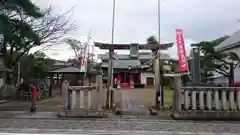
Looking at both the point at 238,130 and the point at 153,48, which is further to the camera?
the point at 153,48

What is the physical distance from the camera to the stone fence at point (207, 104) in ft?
30.3

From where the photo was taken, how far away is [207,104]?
→ 373 inches

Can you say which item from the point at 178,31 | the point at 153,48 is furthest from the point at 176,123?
the point at 178,31

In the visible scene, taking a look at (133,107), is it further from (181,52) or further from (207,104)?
(181,52)

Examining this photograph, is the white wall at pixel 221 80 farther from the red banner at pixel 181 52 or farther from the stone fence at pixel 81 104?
the stone fence at pixel 81 104

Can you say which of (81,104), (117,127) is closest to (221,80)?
(81,104)

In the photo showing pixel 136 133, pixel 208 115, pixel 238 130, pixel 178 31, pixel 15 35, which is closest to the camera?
pixel 136 133

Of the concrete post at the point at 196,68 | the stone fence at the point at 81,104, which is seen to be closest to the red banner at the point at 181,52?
the concrete post at the point at 196,68

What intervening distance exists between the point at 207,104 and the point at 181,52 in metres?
6.84

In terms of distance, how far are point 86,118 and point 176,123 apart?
3.33 m

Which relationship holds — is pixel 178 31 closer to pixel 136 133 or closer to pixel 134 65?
pixel 136 133

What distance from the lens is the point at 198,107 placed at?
9.53 m

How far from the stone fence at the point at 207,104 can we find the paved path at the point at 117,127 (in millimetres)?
688

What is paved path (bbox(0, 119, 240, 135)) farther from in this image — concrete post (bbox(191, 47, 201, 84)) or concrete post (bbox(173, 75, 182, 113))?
concrete post (bbox(191, 47, 201, 84))
